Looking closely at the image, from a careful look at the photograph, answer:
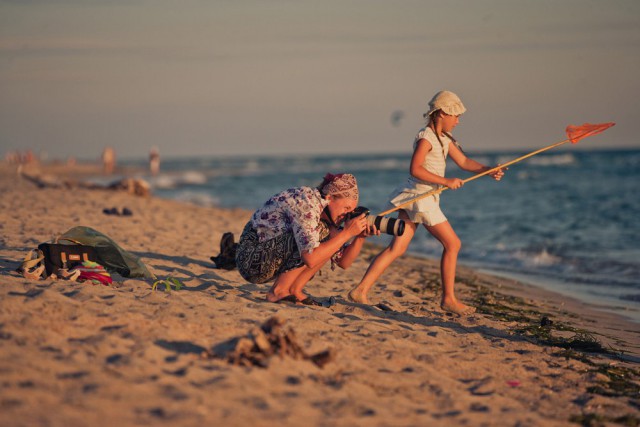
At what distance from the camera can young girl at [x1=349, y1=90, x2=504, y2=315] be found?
509 centimetres

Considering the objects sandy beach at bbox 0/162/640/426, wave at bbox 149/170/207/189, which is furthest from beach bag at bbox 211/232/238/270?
wave at bbox 149/170/207/189

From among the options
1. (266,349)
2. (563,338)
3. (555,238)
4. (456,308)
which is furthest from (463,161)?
(555,238)

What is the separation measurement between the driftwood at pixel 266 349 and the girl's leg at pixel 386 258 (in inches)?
70.0

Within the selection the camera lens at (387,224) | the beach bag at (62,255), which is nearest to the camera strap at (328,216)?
the camera lens at (387,224)

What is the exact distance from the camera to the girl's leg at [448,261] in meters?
5.25

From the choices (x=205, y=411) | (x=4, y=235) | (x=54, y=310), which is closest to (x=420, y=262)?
(x=4, y=235)

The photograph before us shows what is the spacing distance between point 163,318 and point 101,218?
19.2ft

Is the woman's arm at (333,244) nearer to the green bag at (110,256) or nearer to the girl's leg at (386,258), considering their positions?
the girl's leg at (386,258)

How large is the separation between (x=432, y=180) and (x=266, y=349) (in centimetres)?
212

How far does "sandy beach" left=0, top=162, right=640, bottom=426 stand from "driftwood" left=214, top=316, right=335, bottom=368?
4 cm

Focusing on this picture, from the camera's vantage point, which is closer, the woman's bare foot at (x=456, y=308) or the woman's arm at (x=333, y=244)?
the woman's arm at (x=333, y=244)

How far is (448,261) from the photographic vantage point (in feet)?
17.6

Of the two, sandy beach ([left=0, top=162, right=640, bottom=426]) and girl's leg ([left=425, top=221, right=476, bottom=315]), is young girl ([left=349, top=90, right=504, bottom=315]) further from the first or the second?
sandy beach ([left=0, top=162, right=640, bottom=426])

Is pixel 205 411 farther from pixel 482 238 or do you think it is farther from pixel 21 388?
pixel 482 238
